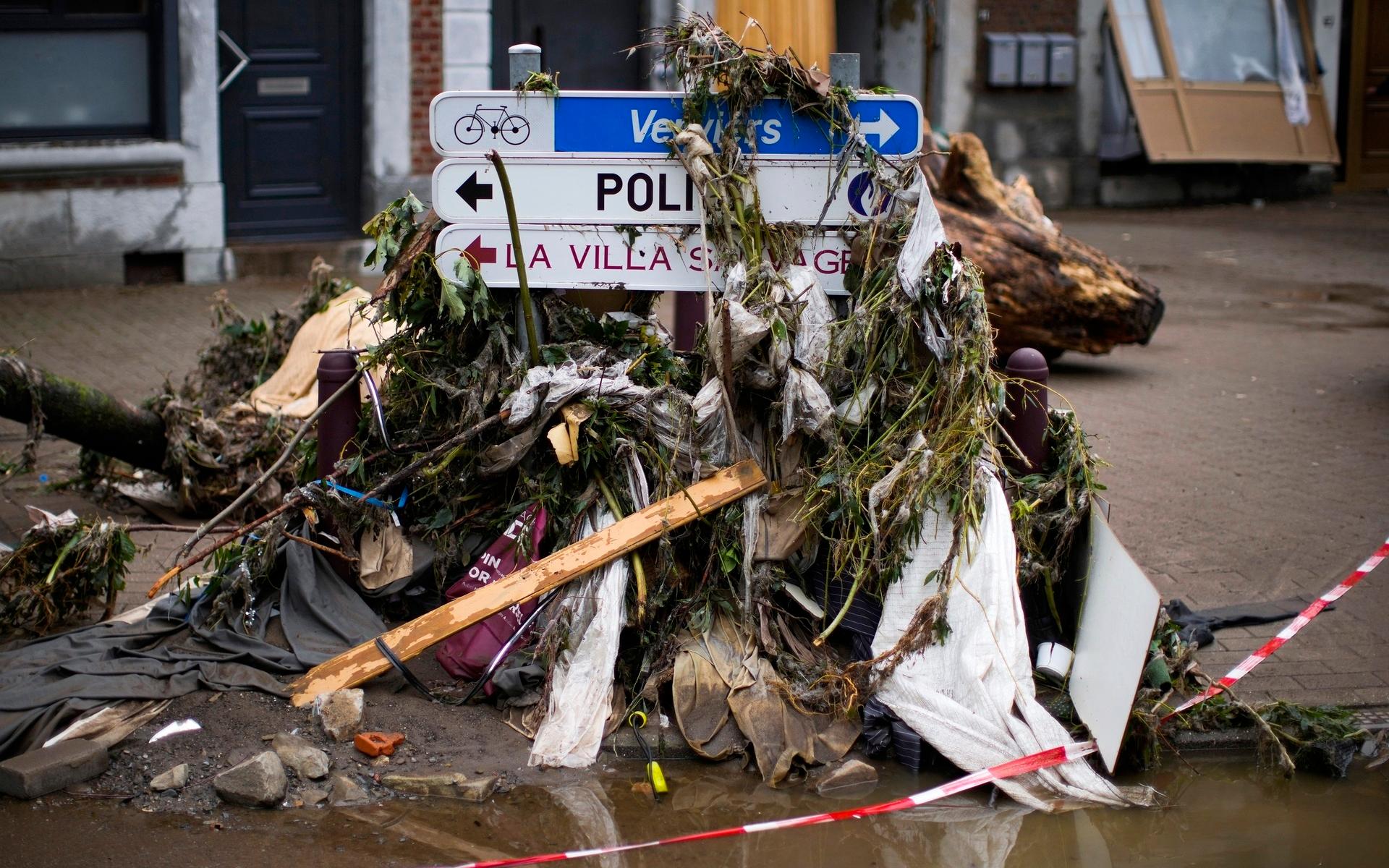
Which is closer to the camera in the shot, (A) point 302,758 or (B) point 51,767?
(B) point 51,767

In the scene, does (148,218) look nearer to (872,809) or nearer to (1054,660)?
(1054,660)

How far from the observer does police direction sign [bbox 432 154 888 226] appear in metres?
4.73

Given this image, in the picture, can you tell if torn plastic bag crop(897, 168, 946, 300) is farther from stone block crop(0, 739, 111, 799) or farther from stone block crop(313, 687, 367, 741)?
stone block crop(0, 739, 111, 799)

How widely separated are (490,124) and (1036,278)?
481 centimetres

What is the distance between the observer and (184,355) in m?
8.88

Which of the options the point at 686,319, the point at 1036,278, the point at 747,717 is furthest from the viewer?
the point at 1036,278

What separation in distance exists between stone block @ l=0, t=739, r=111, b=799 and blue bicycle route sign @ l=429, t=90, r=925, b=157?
86.2 inches

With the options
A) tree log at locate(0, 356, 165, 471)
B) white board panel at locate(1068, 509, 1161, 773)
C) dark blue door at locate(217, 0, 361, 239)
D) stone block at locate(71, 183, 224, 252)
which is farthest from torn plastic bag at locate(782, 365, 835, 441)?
dark blue door at locate(217, 0, 361, 239)

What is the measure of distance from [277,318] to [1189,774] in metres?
5.19

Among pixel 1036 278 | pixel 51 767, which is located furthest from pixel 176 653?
pixel 1036 278

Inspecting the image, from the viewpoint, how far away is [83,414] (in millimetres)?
5859

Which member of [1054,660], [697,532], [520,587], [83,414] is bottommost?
[1054,660]

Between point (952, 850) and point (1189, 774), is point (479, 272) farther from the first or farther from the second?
point (1189, 774)

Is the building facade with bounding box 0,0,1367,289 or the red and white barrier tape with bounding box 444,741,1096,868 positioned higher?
the building facade with bounding box 0,0,1367,289
